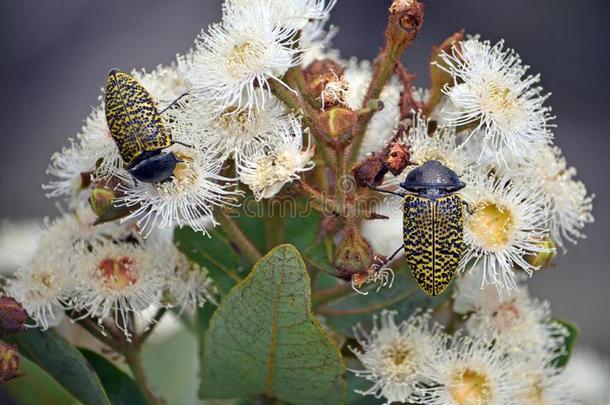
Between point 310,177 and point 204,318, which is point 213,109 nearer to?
point 310,177

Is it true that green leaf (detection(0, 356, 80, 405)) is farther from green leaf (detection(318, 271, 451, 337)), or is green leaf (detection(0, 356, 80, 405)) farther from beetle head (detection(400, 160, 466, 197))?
beetle head (detection(400, 160, 466, 197))

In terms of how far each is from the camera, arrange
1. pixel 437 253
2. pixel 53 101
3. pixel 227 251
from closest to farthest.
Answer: pixel 437 253, pixel 227 251, pixel 53 101

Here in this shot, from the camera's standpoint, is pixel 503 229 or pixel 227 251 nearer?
pixel 503 229

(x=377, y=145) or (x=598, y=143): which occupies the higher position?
(x=598, y=143)

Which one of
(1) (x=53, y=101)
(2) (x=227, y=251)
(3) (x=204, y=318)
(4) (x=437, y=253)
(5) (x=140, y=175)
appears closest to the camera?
(4) (x=437, y=253)

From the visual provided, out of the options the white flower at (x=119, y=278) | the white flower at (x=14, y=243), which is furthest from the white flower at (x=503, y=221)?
the white flower at (x=14, y=243)

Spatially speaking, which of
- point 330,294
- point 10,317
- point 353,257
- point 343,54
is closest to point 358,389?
point 330,294

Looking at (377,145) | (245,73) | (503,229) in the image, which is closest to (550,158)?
(503,229)
